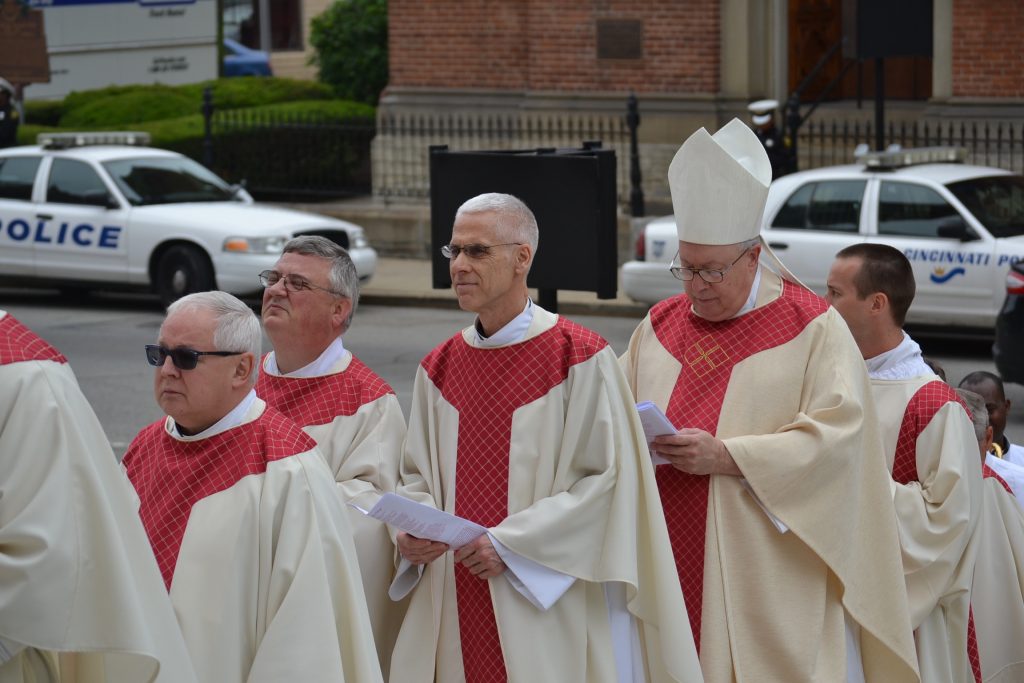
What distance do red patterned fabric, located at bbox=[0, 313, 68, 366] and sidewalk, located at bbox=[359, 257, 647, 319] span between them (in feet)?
41.3

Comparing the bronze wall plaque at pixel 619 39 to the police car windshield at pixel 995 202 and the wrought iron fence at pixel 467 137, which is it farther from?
the police car windshield at pixel 995 202

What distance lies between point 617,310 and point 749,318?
11.9 meters

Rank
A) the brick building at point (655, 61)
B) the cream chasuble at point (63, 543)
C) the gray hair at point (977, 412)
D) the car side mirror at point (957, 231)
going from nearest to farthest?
1. the cream chasuble at point (63, 543)
2. the gray hair at point (977, 412)
3. the car side mirror at point (957, 231)
4. the brick building at point (655, 61)

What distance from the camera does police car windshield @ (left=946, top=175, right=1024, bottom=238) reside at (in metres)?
13.8

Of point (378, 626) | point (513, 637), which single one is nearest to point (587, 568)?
point (513, 637)

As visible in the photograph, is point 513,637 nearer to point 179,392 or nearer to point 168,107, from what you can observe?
point 179,392

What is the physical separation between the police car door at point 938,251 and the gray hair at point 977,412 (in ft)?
26.7

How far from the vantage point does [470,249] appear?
15.5 feet

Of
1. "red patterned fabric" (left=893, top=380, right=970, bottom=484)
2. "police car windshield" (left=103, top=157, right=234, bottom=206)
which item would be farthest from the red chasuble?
"police car windshield" (left=103, top=157, right=234, bottom=206)

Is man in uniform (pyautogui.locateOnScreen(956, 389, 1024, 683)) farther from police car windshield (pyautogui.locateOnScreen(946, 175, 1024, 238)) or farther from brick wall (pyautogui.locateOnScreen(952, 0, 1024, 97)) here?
brick wall (pyautogui.locateOnScreen(952, 0, 1024, 97))

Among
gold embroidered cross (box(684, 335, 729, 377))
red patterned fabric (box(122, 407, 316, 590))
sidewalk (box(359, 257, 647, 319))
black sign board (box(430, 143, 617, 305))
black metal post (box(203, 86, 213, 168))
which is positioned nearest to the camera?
red patterned fabric (box(122, 407, 316, 590))

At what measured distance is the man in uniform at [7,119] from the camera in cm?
2155

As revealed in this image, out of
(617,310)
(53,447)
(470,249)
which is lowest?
(617,310)

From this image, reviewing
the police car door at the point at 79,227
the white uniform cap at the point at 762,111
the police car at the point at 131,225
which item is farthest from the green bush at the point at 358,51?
the police car door at the point at 79,227
